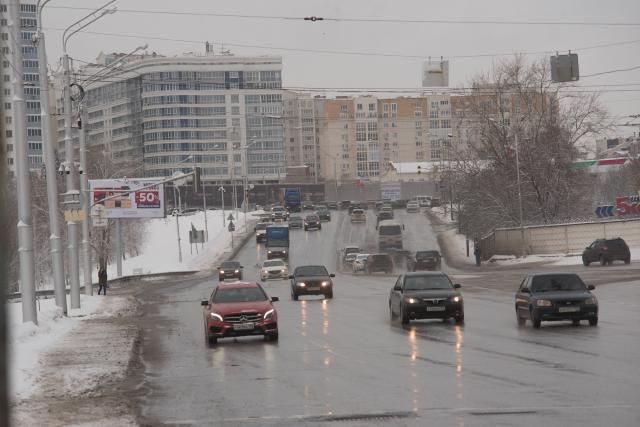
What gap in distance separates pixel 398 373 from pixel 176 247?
103379 millimetres

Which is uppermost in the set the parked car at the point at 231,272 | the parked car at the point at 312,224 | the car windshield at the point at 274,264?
the parked car at the point at 312,224

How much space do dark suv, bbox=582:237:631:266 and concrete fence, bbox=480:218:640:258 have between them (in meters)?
8.65

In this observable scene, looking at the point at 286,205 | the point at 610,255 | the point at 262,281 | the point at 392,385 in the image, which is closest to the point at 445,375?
the point at 392,385

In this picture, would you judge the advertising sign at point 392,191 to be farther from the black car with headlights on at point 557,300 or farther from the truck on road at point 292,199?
the black car with headlights on at point 557,300

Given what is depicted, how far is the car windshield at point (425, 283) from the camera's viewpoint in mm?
29516

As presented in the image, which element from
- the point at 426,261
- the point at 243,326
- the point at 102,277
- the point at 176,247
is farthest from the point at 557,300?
the point at 176,247

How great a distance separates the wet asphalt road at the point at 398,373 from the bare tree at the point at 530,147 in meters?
49.1

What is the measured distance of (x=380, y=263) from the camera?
257 feet

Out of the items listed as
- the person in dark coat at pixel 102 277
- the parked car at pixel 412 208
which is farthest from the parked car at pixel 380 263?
the parked car at pixel 412 208

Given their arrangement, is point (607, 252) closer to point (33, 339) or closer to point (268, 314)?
point (268, 314)

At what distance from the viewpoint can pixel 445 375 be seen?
16.5 metres

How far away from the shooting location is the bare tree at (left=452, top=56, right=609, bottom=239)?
82.0m

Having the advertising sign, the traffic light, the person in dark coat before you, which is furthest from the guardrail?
the advertising sign

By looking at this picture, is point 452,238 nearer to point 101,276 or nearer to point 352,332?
point 101,276
